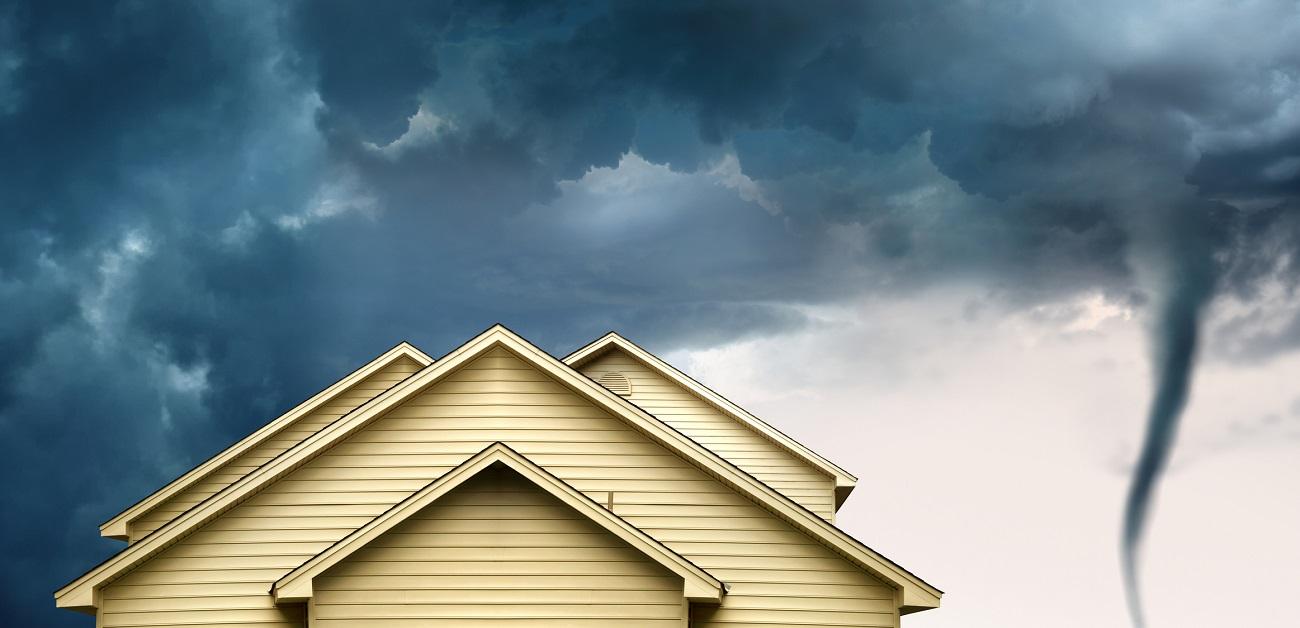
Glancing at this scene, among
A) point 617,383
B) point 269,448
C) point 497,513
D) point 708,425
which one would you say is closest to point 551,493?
point 497,513


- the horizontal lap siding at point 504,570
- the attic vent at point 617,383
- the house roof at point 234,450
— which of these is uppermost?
the attic vent at point 617,383

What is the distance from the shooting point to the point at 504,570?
13.8 metres

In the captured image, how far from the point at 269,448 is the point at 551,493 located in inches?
439

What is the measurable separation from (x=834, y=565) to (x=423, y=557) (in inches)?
236

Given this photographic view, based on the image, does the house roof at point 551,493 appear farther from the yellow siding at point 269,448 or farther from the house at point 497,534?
the yellow siding at point 269,448

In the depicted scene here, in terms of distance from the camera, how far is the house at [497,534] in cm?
1364

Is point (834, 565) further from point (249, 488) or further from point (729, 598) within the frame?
point (249, 488)

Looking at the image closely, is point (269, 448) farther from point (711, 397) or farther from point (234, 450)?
point (711, 397)

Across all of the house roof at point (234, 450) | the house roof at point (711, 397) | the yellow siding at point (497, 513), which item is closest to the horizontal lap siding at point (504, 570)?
the yellow siding at point (497, 513)

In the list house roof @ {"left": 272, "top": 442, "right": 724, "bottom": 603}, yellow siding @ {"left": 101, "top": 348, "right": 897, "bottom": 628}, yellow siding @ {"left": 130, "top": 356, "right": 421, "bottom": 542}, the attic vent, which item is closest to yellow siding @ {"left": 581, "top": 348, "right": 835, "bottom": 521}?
the attic vent

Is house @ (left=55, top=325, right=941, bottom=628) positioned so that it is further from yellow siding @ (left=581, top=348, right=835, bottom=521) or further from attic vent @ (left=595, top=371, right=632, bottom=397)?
yellow siding @ (left=581, top=348, right=835, bottom=521)

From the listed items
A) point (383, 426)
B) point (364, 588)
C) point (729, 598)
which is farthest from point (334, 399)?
point (729, 598)

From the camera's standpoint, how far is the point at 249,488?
14586 mm

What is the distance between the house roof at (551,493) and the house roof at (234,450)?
27.7ft
